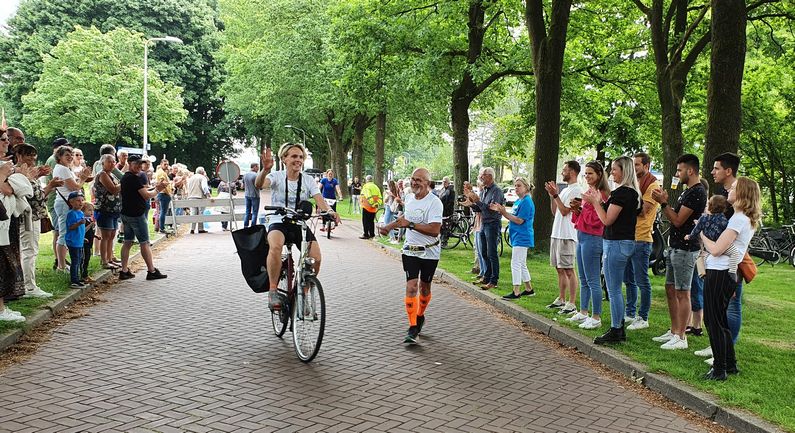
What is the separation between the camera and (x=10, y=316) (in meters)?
7.78

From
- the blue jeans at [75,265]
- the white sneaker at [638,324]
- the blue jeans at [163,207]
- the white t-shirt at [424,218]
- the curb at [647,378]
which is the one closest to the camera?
the curb at [647,378]

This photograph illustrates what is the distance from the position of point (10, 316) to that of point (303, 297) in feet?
11.0

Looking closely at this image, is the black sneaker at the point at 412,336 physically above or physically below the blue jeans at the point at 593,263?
below

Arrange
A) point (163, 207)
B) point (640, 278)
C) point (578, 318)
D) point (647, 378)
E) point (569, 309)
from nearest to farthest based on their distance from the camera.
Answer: point (647, 378), point (640, 278), point (578, 318), point (569, 309), point (163, 207)

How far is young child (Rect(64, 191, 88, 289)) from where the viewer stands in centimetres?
1021

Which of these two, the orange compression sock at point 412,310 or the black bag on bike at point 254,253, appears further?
the orange compression sock at point 412,310

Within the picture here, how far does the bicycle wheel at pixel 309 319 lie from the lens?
6688 millimetres

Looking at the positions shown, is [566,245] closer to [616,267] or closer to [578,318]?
[578,318]

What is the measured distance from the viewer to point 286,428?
500 cm

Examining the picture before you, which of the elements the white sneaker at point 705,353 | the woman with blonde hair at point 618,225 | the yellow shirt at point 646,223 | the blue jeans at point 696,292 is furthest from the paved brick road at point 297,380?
the blue jeans at point 696,292

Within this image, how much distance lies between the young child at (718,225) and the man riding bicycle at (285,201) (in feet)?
11.5

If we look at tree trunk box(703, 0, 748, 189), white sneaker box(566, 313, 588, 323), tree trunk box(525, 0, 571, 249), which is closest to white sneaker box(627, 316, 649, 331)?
white sneaker box(566, 313, 588, 323)

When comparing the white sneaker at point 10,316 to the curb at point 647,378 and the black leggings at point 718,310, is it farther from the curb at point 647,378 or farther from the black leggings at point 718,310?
the black leggings at point 718,310

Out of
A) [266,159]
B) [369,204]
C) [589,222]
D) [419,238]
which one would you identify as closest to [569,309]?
[589,222]
